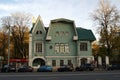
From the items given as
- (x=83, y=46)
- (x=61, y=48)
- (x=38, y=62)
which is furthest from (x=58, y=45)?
(x=38, y=62)

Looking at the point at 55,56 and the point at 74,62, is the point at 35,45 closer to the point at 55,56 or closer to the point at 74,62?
the point at 55,56

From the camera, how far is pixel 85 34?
62438 millimetres

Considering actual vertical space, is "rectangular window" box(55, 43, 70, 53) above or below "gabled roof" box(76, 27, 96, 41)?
below

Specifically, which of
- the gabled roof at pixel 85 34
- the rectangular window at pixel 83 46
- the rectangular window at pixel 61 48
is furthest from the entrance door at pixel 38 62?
the gabled roof at pixel 85 34

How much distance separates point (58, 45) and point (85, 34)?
7.17 m

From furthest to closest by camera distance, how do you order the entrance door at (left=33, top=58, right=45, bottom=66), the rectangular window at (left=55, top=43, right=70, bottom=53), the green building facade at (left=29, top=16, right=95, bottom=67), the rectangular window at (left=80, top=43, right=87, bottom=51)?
the rectangular window at (left=80, top=43, right=87, bottom=51)
the rectangular window at (left=55, top=43, right=70, bottom=53)
the entrance door at (left=33, top=58, right=45, bottom=66)
the green building facade at (left=29, top=16, right=95, bottom=67)

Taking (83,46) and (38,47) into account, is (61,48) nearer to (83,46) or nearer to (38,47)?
(83,46)

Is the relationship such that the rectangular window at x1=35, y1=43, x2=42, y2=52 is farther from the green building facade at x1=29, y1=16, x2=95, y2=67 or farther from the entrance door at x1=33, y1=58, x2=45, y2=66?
the entrance door at x1=33, y1=58, x2=45, y2=66

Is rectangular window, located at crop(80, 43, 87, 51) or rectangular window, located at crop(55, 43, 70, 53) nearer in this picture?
rectangular window, located at crop(55, 43, 70, 53)

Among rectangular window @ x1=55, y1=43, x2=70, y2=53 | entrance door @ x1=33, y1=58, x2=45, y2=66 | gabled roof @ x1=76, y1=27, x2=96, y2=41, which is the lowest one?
entrance door @ x1=33, y1=58, x2=45, y2=66

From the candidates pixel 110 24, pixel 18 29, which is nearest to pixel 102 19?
pixel 110 24

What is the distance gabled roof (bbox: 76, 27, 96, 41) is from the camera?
61156 mm

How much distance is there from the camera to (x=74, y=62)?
2383 inches

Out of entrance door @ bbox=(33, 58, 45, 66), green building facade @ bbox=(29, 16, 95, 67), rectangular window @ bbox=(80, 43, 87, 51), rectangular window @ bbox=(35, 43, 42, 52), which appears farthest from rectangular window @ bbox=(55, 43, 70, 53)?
entrance door @ bbox=(33, 58, 45, 66)
